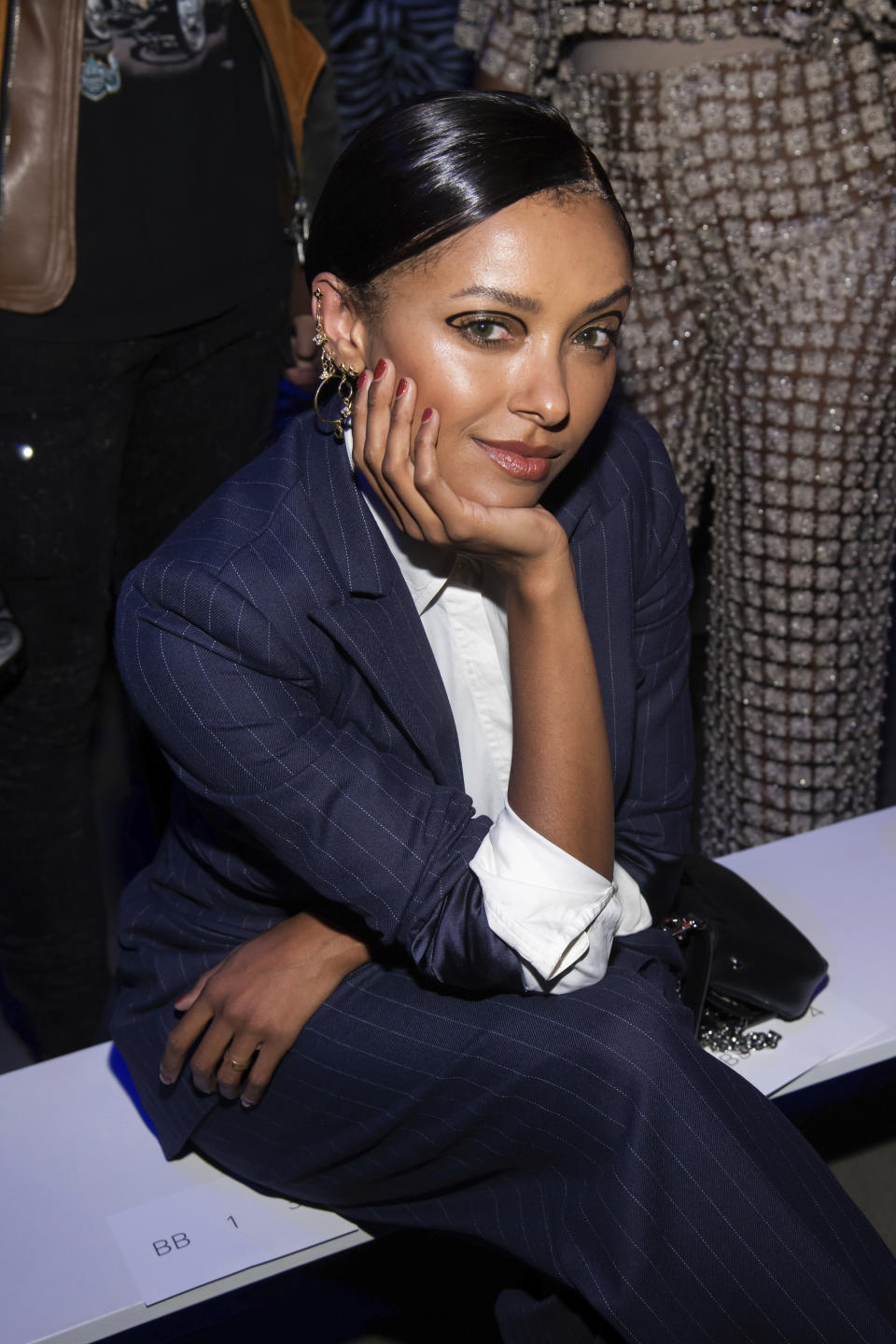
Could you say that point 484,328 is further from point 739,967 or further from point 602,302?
point 739,967

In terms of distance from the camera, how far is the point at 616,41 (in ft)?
6.02

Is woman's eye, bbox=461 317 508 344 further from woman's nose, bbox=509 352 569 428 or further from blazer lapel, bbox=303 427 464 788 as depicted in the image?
blazer lapel, bbox=303 427 464 788

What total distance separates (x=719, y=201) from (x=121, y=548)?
0.87m

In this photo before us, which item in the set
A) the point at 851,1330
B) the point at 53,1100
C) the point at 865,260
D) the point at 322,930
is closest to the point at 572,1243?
the point at 851,1330

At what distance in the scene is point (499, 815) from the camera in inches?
51.1

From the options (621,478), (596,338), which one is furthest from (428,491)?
(621,478)

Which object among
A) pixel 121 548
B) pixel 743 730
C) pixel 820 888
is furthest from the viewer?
pixel 743 730

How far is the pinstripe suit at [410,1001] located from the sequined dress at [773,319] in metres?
0.57

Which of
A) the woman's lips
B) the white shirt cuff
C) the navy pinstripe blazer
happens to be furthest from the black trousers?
the white shirt cuff

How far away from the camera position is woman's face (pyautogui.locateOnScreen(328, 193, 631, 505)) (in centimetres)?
121

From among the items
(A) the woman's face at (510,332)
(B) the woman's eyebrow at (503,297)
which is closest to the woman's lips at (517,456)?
(A) the woman's face at (510,332)

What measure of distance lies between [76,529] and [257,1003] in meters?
0.67

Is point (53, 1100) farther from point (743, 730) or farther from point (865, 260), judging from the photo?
point (865, 260)

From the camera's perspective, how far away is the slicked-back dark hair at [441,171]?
1.20 meters
